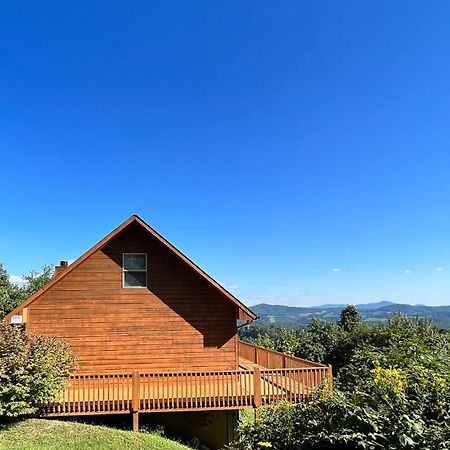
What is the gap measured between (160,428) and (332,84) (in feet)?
44.6

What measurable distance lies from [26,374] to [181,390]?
3.99m

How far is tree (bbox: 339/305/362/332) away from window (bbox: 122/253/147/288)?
737 inches

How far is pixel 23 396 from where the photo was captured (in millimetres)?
9867

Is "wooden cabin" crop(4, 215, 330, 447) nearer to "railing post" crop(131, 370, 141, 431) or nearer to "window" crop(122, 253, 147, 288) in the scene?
"window" crop(122, 253, 147, 288)

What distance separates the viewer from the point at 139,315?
14234mm

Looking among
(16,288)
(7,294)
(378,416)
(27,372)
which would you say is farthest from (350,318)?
(378,416)

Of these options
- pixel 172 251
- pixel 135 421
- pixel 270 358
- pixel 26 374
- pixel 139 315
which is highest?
pixel 172 251

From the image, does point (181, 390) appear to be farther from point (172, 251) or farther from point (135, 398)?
point (172, 251)

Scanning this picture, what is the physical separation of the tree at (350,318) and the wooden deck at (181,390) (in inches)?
706

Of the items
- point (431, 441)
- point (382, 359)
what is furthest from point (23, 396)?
point (431, 441)

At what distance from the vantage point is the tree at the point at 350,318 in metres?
29.4

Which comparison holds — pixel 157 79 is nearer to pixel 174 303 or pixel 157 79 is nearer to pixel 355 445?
pixel 174 303

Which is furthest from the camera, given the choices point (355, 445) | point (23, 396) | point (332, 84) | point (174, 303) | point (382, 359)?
point (332, 84)

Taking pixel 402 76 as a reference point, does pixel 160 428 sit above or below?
below
